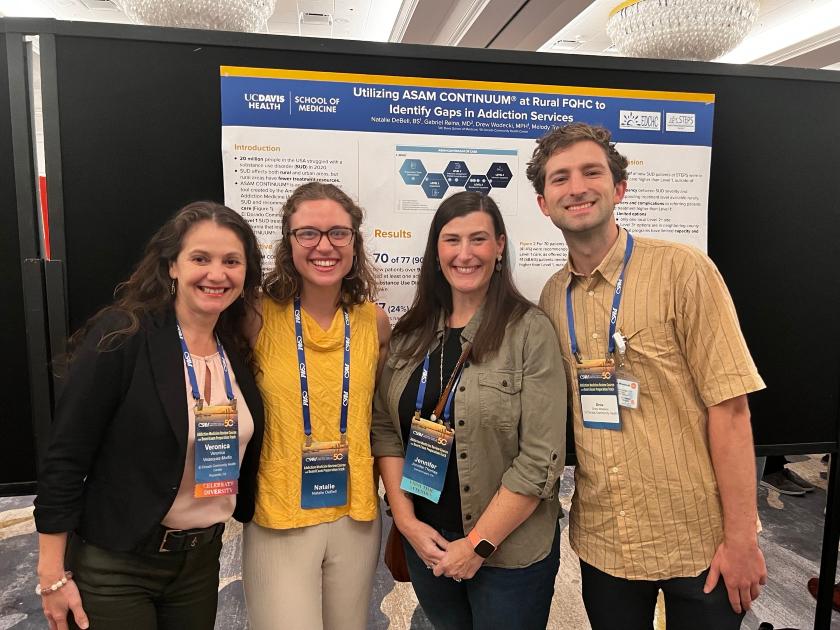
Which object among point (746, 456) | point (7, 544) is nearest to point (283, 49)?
point (746, 456)

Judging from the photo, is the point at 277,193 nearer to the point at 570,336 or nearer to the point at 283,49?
the point at 283,49

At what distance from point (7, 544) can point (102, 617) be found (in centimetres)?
272

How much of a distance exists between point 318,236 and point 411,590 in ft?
7.16

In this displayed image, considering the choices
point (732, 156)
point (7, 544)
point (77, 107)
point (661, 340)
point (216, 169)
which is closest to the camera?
point (661, 340)

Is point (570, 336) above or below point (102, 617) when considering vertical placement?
above

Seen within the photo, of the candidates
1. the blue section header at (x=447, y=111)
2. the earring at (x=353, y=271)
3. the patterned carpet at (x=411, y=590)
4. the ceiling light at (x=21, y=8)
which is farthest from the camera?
the ceiling light at (x=21, y=8)

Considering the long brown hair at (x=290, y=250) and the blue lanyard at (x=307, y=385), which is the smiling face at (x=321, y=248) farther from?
the blue lanyard at (x=307, y=385)

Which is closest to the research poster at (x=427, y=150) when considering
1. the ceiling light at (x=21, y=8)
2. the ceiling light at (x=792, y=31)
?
the ceiling light at (x=792, y=31)

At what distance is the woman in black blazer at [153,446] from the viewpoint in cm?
121

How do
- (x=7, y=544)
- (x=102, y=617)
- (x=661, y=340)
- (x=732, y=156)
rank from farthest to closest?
(x=7, y=544)
(x=732, y=156)
(x=661, y=340)
(x=102, y=617)

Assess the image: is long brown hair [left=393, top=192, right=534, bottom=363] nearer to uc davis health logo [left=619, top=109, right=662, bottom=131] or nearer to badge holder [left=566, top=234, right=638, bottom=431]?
badge holder [left=566, top=234, right=638, bottom=431]

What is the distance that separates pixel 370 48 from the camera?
1696 mm

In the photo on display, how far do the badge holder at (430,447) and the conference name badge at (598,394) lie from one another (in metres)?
0.34

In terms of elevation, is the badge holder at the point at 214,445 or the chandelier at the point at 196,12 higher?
the chandelier at the point at 196,12
